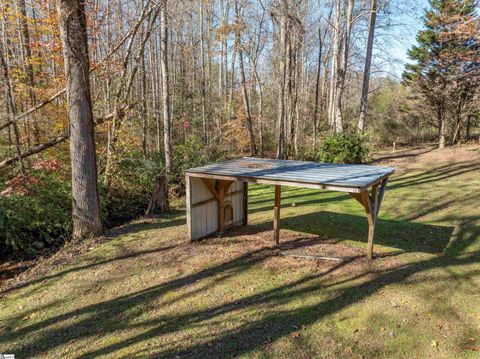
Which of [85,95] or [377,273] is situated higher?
[85,95]

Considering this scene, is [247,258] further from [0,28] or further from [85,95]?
[0,28]

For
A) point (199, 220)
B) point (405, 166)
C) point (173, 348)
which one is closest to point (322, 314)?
point (173, 348)

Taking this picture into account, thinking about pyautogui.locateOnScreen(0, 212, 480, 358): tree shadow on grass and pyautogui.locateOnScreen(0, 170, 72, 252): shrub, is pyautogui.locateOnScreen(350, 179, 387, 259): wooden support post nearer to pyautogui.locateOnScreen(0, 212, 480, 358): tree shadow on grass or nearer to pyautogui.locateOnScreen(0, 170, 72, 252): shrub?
pyautogui.locateOnScreen(0, 212, 480, 358): tree shadow on grass

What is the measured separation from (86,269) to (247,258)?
2.44m

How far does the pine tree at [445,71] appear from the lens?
51.1ft

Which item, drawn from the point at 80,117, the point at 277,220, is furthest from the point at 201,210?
the point at 80,117

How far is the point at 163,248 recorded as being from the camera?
550 centimetres

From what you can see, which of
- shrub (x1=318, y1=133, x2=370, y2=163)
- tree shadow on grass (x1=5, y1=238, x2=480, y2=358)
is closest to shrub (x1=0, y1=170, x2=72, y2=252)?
tree shadow on grass (x1=5, y1=238, x2=480, y2=358)

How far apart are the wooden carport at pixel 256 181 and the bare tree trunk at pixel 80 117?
189 centimetres

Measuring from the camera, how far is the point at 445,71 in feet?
55.9

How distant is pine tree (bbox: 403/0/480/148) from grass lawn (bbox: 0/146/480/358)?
485 inches

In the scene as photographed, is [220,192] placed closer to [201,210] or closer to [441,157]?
[201,210]

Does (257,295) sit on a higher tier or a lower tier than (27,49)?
lower

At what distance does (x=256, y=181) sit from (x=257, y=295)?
5.43 ft
